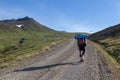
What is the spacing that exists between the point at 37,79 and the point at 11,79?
163cm

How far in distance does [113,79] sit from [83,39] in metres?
8.91

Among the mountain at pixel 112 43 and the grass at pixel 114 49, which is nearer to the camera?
the grass at pixel 114 49

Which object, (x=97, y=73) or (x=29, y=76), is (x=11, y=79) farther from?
(x=97, y=73)

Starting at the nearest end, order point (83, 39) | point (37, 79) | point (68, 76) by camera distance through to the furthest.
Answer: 1. point (37, 79)
2. point (68, 76)
3. point (83, 39)

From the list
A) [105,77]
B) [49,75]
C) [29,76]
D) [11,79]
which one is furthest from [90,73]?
[11,79]

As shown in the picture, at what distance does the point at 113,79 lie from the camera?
58.1 feet

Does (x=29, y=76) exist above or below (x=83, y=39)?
below

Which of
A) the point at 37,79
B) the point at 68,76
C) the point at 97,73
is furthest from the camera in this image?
the point at 97,73

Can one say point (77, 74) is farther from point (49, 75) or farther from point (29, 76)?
point (29, 76)

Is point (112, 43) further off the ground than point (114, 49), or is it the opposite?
point (112, 43)

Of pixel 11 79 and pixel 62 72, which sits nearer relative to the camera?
pixel 11 79

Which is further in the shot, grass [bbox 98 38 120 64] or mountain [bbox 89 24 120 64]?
mountain [bbox 89 24 120 64]

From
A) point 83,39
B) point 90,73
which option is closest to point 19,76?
point 90,73

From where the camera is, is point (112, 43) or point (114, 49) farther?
point (112, 43)
